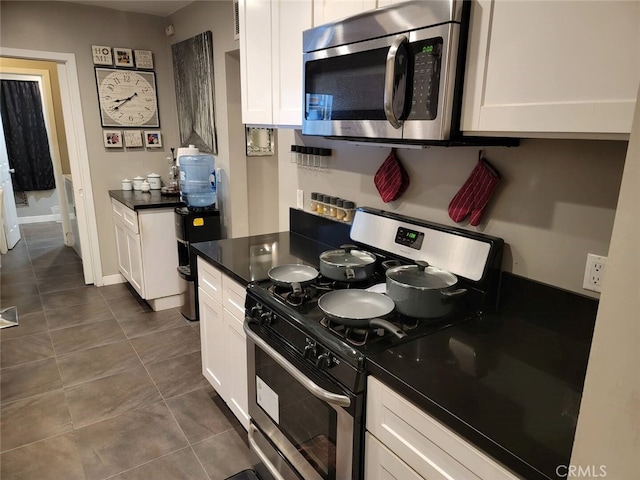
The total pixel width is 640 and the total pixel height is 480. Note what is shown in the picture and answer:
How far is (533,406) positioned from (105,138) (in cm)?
410

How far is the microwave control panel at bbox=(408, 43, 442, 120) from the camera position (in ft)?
3.86

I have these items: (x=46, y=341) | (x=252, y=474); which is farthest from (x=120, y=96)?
(x=252, y=474)

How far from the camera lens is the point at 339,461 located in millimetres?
1253

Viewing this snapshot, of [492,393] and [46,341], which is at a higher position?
[492,393]

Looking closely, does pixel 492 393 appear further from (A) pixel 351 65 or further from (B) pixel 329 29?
(B) pixel 329 29

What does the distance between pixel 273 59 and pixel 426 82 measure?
0.98m

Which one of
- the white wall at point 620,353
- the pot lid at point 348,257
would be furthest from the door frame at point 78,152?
the white wall at point 620,353

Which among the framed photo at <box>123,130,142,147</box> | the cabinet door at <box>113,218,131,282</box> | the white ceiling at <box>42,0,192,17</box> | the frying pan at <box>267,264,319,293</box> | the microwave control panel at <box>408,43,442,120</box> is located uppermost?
the white ceiling at <box>42,0,192,17</box>

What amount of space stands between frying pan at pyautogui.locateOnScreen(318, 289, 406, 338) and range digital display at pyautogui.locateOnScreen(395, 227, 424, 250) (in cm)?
34

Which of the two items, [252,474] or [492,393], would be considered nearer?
[492,393]

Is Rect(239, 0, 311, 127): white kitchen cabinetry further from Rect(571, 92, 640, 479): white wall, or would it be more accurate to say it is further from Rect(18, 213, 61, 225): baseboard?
Rect(18, 213, 61, 225): baseboard

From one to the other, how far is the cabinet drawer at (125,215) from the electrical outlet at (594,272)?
3139mm

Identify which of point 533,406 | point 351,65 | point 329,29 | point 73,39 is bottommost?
point 533,406

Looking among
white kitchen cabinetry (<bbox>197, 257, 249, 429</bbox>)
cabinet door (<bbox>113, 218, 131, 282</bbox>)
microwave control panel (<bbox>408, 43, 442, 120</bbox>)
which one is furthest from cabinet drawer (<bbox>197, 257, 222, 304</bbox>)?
cabinet door (<bbox>113, 218, 131, 282</bbox>)
